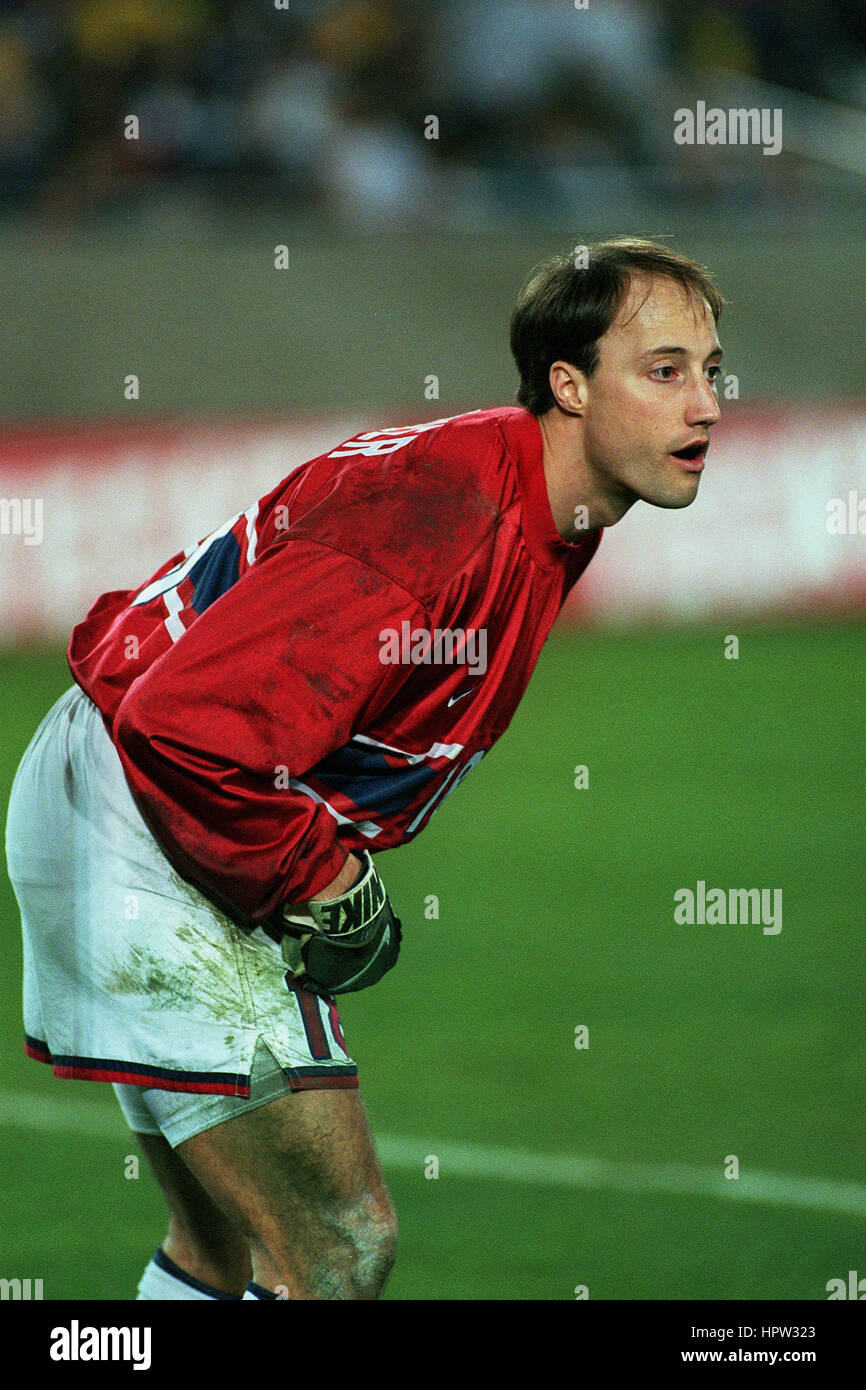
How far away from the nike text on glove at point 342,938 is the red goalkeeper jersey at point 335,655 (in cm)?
6

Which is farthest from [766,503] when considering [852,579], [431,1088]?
[431,1088]

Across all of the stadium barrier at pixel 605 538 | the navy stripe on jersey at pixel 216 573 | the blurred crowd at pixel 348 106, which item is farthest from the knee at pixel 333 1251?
the blurred crowd at pixel 348 106

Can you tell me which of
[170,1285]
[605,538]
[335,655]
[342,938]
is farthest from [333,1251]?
[605,538]

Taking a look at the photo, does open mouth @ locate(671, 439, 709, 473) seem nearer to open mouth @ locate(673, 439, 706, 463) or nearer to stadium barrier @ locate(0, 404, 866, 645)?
open mouth @ locate(673, 439, 706, 463)

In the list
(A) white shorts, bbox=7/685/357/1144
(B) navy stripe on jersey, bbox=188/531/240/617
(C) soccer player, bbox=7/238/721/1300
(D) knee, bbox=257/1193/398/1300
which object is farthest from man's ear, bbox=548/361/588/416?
(D) knee, bbox=257/1193/398/1300

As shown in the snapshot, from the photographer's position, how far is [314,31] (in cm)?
1756

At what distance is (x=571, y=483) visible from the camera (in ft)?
11.4

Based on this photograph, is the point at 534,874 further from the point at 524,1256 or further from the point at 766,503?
the point at 766,503

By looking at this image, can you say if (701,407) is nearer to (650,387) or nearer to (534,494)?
(650,387)

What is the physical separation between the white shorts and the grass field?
130cm

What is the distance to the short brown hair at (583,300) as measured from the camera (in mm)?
3445

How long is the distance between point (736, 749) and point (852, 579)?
4.63 metres

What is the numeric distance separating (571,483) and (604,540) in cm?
1145

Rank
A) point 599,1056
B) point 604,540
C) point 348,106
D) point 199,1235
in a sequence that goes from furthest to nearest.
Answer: point 348,106
point 604,540
point 599,1056
point 199,1235
